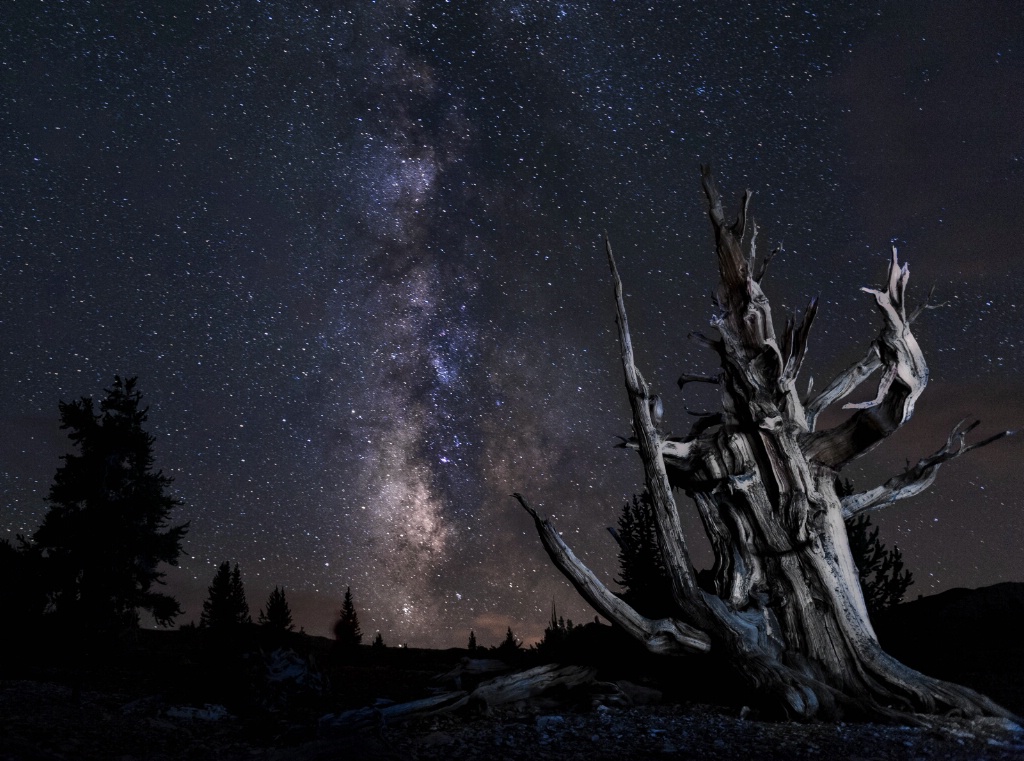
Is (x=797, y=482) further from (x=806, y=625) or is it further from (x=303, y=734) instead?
(x=303, y=734)

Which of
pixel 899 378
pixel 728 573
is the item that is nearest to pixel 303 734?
pixel 728 573

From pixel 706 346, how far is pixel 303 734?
7.14 meters

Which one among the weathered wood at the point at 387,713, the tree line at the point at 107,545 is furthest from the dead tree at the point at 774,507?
the tree line at the point at 107,545

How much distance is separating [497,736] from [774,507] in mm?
5060

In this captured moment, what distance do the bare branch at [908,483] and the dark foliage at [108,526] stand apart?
19136mm

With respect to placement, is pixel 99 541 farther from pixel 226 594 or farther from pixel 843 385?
pixel 226 594

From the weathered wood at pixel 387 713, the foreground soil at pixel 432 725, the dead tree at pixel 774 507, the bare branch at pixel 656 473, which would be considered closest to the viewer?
the foreground soil at pixel 432 725

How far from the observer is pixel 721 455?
9945mm

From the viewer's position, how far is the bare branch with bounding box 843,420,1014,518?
31.9ft

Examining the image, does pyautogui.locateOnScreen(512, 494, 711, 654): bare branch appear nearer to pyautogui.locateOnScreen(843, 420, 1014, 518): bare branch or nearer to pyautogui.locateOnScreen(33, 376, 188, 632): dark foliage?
pyautogui.locateOnScreen(843, 420, 1014, 518): bare branch

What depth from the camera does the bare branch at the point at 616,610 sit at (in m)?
8.22

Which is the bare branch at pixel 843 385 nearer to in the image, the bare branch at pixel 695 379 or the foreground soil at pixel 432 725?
the bare branch at pixel 695 379

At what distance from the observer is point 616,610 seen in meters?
8.20

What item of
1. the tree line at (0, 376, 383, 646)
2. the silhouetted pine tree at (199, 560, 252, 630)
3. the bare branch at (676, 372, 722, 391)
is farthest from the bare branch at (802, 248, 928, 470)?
the silhouetted pine tree at (199, 560, 252, 630)
